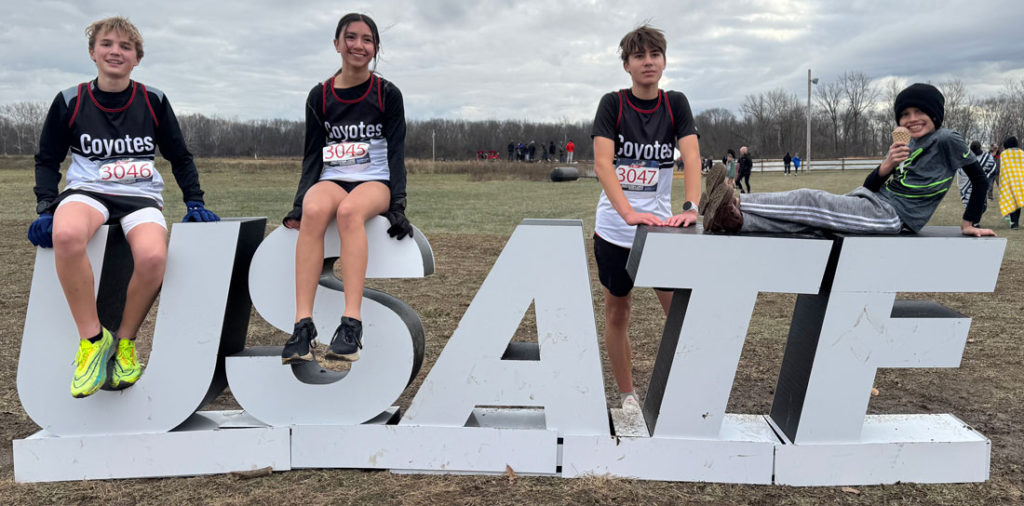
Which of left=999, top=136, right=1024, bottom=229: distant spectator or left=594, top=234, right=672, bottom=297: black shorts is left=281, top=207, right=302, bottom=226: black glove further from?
left=999, top=136, right=1024, bottom=229: distant spectator

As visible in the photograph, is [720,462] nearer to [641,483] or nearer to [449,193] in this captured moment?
[641,483]

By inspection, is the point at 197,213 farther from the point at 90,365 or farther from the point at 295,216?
the point at 90,365

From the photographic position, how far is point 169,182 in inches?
1211

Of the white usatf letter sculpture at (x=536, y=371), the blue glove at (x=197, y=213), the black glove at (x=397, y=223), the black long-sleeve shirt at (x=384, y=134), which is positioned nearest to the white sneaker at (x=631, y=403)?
the white usatf letter sculpture at (x=536, y=371)

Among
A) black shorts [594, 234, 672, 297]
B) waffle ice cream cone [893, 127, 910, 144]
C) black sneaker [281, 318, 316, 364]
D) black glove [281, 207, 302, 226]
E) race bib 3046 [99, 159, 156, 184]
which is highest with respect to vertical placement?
waffle ice cream cone [893, 127, 910, 144]

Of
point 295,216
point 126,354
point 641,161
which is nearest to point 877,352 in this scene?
point 641,161

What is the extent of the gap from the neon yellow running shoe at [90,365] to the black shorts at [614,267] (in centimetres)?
237

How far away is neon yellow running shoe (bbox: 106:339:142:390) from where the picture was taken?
3.38 m

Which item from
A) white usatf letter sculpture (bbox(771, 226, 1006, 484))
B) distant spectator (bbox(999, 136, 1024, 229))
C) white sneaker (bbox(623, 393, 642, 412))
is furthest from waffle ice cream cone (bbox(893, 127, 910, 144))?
distant spectator (bbox(999, 136, 1024, 229))

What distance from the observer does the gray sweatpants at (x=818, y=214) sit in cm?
326

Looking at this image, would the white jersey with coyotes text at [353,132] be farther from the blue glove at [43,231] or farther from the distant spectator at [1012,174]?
the distant spectator at [1012,174]

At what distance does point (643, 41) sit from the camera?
348cm

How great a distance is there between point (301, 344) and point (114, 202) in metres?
1.21

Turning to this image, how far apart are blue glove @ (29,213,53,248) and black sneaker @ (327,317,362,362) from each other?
1.40m
